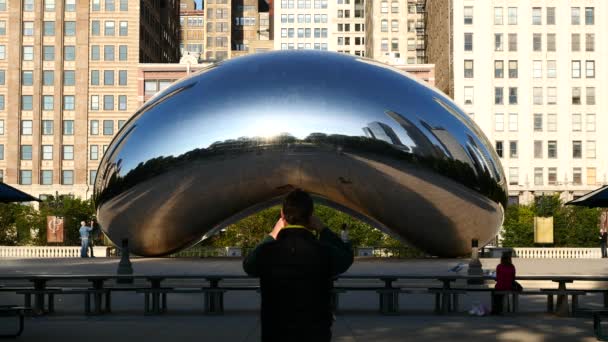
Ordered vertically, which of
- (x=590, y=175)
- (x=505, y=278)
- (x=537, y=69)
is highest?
(x=537, y=69)

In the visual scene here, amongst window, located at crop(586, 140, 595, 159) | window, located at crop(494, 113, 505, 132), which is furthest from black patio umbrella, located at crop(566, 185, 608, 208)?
window, located at crop(586, 140, 595, 159)

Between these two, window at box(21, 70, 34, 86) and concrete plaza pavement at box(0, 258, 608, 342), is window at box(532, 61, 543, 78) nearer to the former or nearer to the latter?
window at box(21, 70, 34, 86)

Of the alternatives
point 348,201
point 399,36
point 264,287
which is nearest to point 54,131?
point 399,36

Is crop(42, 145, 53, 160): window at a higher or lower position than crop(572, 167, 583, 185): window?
higher

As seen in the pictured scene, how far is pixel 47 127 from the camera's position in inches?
3342

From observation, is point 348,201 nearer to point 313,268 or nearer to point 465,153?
point 465,153

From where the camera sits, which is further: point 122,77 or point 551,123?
point 122,77

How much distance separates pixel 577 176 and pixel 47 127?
50.3 metres

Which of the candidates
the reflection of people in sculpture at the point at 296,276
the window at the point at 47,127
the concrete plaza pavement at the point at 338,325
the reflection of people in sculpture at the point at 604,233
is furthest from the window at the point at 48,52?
the reflection of people in sculpture at the point at 296,276

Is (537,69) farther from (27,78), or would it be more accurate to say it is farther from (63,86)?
(27,78)

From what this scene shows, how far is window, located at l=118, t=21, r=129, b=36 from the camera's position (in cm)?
8631

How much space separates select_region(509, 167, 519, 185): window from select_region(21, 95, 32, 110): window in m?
46.1

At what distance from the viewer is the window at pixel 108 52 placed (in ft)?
282

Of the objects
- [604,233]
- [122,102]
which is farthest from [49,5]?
[604,233]
